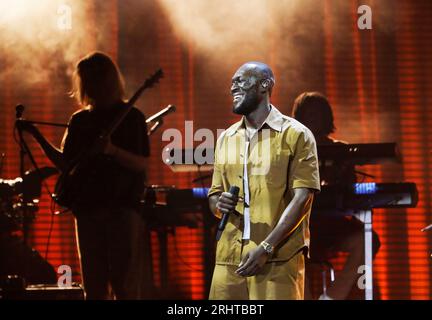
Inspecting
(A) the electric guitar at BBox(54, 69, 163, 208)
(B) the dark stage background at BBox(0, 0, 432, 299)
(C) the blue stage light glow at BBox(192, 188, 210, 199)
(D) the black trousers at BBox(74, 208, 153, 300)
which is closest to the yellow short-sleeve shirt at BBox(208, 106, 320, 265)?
(D) the black trousers at BBox(74, 208, 153, 300)

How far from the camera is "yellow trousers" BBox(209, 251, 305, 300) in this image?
10.7ft

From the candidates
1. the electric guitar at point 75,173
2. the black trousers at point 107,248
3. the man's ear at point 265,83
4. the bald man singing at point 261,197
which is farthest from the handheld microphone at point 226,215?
the electric guitar at point 75,173

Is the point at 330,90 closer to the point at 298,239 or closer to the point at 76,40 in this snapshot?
the point at 76,40

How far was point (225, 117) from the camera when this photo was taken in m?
5.97

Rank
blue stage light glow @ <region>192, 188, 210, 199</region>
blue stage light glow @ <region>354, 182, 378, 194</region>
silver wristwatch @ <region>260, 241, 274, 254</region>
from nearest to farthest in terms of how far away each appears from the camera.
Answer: silver wristwatch @ <region>260, 241, 274, 254</region>
blue stage light glow @ <region>354, 182, 378, 194</region>
blue stage light glow @ <region>192, 188, 210, 199</region>

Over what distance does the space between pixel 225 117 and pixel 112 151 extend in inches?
60.7

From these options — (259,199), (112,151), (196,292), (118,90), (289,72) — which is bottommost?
(196,292)

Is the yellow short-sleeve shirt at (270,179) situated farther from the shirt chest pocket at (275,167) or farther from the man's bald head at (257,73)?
the man's bald head at (257,73)

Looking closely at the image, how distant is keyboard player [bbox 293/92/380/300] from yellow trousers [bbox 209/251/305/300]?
1885 mm

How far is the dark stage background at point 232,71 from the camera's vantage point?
5.88m

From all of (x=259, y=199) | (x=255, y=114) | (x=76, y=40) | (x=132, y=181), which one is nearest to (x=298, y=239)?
(x=259, y=199)

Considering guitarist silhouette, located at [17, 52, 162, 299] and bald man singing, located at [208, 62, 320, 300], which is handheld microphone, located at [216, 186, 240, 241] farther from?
guitarist silhouette, located at [17, 52, 162, 299]

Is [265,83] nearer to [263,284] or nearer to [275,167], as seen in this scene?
[275,167]

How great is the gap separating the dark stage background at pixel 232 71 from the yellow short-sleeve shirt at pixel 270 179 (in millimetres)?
2430
